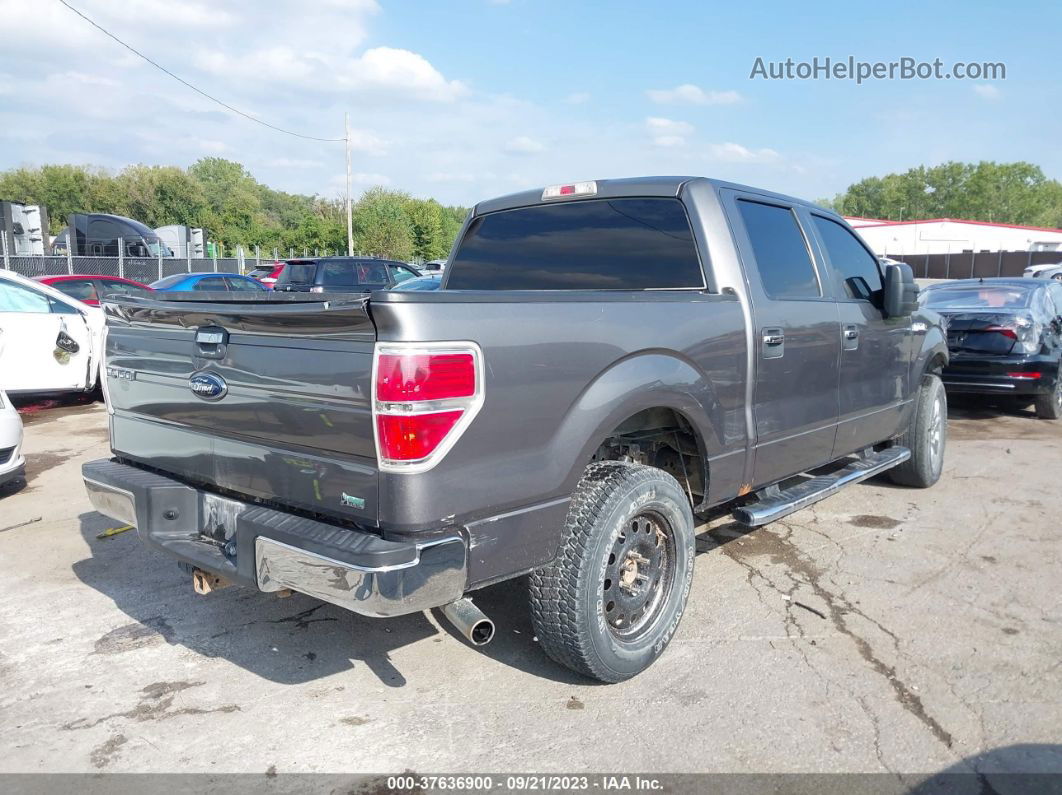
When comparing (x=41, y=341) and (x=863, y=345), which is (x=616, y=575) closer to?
(x=863, y=345)

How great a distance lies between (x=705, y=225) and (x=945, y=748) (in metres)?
2.40

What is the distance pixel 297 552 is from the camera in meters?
2.71

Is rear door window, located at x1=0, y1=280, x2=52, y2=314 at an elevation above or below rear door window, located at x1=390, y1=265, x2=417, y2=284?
below

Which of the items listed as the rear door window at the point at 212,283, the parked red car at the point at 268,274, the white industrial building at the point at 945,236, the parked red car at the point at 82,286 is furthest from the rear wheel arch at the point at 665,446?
the white industrial building at the point at 945,236

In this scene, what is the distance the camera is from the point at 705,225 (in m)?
3.99

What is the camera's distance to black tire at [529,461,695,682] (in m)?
3.09

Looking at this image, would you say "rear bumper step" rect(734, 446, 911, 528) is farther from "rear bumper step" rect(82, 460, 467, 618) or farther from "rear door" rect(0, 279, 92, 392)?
"rear door" rect(0, 279, 92, 392)

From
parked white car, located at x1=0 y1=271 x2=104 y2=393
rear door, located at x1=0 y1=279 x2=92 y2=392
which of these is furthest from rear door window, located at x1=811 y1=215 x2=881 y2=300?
rear door, located at x1=0 y1=279 x2=92 y2=392

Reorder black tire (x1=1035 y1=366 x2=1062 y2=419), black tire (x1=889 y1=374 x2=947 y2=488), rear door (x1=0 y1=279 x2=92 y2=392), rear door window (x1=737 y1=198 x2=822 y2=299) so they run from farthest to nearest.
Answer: black tire (x1=1035 y1=366 x2=1062 y2=419) < rear door (x1=0 y1=279 x2=92 y2=392) < black tire (x1=889 y1=374 x2=947 y2=488) < rear door window (x1=737 y1=198 x2=822 y2=299)

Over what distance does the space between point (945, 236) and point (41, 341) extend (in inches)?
2581

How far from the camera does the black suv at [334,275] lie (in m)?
14.2

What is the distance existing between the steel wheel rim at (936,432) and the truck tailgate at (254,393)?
4.95 metres

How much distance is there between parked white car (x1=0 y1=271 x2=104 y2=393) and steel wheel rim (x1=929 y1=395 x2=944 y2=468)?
7.94 metres

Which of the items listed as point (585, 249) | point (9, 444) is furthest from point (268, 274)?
point (585, 249)
